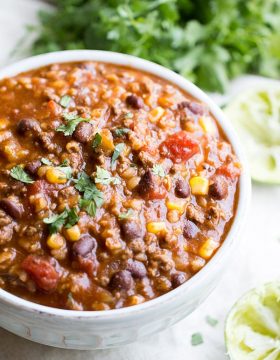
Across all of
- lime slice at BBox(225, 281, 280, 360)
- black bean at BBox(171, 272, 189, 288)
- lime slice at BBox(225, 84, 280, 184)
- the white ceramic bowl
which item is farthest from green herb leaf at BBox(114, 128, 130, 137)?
lime slice at BBox(225, 84, 280, 184)

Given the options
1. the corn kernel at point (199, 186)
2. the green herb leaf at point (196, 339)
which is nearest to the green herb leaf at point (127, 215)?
the corn kernel at point (199, 186)

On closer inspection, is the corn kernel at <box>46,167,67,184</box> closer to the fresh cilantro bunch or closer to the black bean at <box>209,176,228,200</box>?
the black bean at <box>209,176,228,200</box>

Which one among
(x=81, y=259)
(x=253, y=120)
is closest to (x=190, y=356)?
(x=81, y=259)

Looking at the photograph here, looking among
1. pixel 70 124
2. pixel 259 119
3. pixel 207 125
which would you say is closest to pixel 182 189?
pixel 207 125

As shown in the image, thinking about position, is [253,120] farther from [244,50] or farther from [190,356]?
[190,356]

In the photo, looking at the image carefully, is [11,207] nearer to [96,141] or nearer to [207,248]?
[96,141]

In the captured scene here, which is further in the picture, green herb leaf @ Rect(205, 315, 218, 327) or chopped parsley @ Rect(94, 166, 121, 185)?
green herb leaf @ Rect(205, 315, 218, 327)
